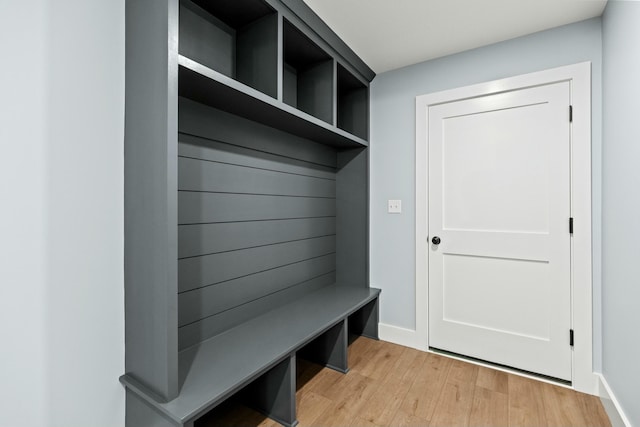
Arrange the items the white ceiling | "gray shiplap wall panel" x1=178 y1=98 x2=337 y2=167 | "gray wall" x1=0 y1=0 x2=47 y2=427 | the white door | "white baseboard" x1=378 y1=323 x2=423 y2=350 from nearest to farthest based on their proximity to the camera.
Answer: "gray wall" x1=0 y1=0 x2=47 y2=427 < "gray shiplap wall panel" x1=178 y1=98 x2=337 y2=167 < the white ceiling < the white door < "white baseboard" x1=378 y1=323 x2=423 y2=350

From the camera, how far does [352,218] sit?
2.76m

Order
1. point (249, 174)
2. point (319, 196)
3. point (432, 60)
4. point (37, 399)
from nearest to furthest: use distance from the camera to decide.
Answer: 1. point (37, 399)
2. point (249, 174)
3. point (432, 60)
4. point (319, 196)

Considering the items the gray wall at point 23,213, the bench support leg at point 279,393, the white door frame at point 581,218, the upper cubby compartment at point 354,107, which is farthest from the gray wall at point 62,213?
the white door frame at point 581,218

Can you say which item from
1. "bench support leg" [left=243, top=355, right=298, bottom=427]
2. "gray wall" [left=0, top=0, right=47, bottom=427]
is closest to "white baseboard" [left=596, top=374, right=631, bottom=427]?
"bench support leg" [left=243, top=355, right=298, bottom=427]

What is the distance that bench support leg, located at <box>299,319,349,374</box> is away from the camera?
213cm

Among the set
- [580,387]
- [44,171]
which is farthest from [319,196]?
[580,387]

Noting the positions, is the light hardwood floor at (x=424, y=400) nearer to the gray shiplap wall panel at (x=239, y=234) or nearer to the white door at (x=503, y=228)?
the white door at (x=503, y=228)

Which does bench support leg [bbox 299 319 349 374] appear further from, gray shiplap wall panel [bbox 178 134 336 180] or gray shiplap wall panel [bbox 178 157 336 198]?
gray shiplap wall panel [bbox 178 134 336 180]

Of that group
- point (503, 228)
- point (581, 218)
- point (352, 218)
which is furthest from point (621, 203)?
point (352, 218)

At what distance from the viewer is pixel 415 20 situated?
1.93m

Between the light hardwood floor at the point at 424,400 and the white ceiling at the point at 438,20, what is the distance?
2372mm

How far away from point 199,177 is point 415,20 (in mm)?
1675

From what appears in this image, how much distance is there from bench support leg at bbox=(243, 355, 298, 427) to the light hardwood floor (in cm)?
5

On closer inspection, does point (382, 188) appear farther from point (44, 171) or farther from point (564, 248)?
point (44, 171)
